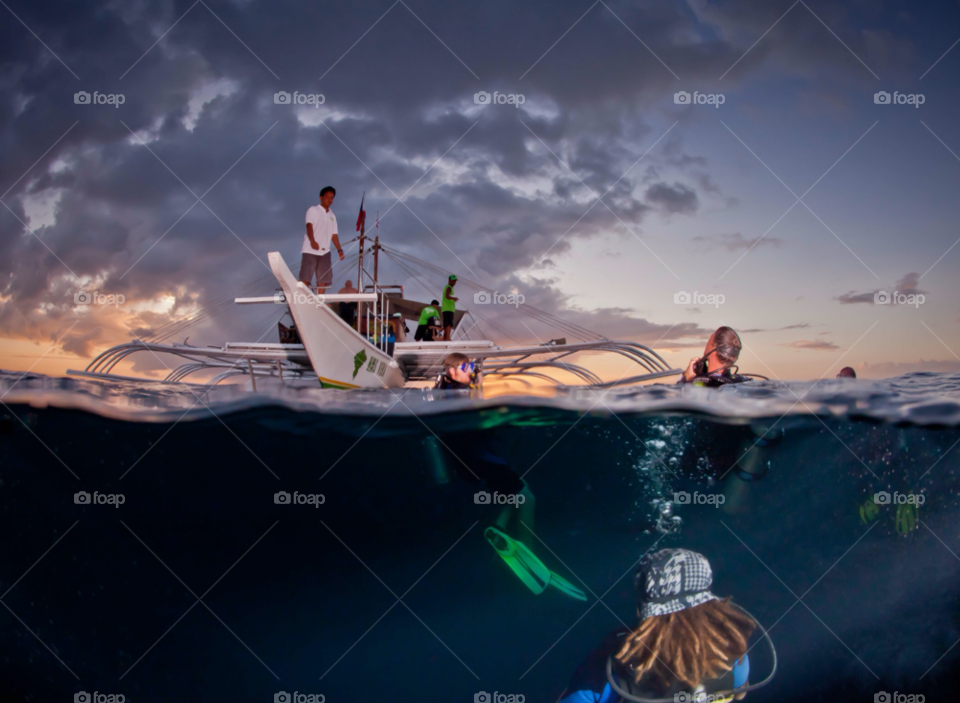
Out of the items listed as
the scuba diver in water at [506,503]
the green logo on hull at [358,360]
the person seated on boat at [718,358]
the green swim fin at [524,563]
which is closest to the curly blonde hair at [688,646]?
the person seated on boat at [718,358]

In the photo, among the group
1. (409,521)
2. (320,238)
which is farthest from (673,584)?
(320,238)

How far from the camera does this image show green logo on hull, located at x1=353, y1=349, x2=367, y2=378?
16609 millimetres

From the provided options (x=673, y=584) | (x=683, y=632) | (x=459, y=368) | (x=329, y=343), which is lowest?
(x=683, y=632)

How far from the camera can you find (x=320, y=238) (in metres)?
11.2

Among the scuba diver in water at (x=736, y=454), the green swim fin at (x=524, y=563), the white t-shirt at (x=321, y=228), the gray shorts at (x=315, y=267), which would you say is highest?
the white t-shirt at (x=321, y=228)

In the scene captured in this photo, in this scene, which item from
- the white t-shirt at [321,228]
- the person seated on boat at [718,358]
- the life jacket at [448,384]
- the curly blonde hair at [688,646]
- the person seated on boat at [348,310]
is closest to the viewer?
the person seated on boat at [718,358]

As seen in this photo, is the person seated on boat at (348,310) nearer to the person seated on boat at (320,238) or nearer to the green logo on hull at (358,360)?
the green logo on hull at (358,360)

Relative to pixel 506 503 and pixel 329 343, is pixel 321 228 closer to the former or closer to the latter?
pixel 329 343

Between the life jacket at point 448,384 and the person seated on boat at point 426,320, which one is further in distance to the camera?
the person seated on boat at point 426,320

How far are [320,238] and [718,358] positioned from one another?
366 inches

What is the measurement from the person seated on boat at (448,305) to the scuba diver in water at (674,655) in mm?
12787

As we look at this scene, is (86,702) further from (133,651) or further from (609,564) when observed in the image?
(609,564)

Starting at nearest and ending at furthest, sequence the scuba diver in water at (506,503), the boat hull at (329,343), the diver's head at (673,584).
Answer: the diver's head at (673,584), the scuba diver in water at (506,503), the boat hull at (329,343)

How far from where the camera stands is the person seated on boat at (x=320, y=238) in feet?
36.1
